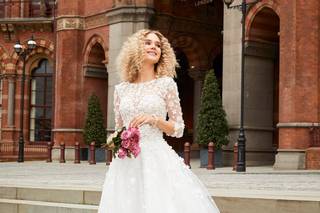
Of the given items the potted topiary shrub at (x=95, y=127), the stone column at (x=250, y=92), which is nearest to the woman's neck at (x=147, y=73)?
the stone column at (x=250, y=92)

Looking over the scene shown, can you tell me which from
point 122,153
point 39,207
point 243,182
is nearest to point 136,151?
point 122,153

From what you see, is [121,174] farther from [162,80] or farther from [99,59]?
[99,59]

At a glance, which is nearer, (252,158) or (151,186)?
(151,186)

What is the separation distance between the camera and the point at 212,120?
22.4 meters

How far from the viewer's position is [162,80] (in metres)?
5.35

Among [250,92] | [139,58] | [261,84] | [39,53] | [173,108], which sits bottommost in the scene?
[173,108]

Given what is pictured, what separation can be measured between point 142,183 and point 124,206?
24cm

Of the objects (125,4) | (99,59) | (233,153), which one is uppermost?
(125,4)

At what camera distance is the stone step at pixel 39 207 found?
Answer: 380 inches

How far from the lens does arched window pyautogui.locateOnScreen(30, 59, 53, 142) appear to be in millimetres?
35406

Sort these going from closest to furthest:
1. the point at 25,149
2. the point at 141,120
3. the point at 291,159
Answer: the point at 141,120
the point at 291,159
the point at 25,149

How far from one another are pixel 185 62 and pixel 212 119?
11558 mm

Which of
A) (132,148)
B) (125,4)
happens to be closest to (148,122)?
(132,148)

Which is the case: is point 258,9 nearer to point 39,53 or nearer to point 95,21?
point 95,21
